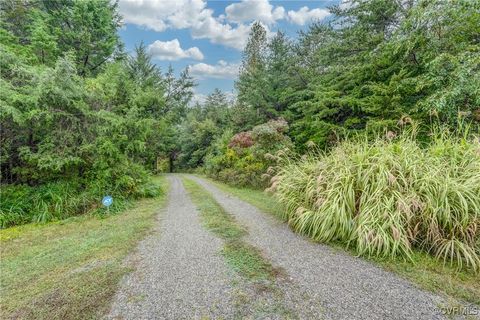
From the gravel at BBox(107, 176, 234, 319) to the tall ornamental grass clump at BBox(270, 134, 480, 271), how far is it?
191 cm

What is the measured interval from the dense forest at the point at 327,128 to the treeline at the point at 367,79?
0.06 m

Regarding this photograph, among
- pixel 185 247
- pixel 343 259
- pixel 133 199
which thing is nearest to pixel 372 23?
pixel 343 259

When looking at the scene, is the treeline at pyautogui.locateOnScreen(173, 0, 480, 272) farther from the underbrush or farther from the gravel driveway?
the underbrush

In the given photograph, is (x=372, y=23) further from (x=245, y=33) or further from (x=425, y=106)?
(x=245, y=33)

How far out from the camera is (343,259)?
130 inches

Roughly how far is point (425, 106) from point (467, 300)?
528 cm

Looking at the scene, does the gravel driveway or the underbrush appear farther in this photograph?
the underbrush

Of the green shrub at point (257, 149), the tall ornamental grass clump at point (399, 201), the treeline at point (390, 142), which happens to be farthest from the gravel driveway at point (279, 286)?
the green shrub at point (257, 149)

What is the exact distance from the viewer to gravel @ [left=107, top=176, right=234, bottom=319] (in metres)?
2.30

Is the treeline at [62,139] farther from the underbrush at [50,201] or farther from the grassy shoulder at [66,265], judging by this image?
the grassy shoulder at [66,265]

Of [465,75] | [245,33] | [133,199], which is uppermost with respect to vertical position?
[245,33]

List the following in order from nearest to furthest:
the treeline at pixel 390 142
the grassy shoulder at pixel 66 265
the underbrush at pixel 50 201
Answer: the grassy shoulder at pixel 66 265 < the treeline at pixel 390 142 < the underbrush at pixel 50 201

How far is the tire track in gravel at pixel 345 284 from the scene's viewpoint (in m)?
2.22

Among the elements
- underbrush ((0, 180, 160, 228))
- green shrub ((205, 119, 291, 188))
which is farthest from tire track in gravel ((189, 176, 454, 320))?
underbrush ((0, 180, 160, 228))
